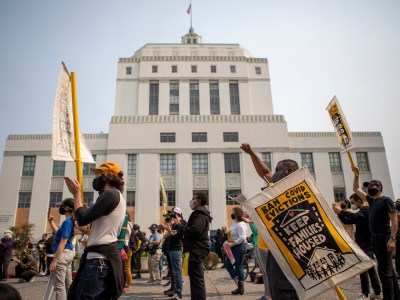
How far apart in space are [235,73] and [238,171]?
57.5 feet

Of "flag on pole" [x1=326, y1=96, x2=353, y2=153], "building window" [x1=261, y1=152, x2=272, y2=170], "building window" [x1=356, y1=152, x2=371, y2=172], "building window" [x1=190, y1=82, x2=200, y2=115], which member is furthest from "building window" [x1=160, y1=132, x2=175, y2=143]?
"flag on pole" [x1=326, y1=96, x2=353, y2=153]

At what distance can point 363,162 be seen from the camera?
32.8 metres

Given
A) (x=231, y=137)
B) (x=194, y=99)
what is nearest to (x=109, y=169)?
(x=231, y=137)

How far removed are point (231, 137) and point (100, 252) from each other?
30.0 metres

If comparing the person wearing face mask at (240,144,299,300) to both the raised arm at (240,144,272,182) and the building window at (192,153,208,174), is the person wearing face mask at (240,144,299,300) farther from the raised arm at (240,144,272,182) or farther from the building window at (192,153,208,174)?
the building window at (192,153,208,174)

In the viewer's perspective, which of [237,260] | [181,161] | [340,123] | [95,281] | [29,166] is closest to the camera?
[95,281]

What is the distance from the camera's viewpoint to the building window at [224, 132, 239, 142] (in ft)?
106

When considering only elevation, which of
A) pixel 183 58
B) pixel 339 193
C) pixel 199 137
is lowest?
pixel 339 193

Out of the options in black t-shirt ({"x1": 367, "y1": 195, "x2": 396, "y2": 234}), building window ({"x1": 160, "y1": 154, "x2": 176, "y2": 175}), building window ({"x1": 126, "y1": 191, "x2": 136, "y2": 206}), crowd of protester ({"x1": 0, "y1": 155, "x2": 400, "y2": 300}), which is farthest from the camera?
building window ({"x1": 160, "y1": 154, "x2": 176, "y2": 175})

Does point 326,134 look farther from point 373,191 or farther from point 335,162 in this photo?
point 373,191

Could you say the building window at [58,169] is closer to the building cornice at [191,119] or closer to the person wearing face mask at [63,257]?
the building cornice at [191,119]

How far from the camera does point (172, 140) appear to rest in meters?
32.2

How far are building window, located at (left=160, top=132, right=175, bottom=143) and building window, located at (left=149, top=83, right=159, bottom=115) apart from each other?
9336mm

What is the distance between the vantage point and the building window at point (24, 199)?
30.7 m
